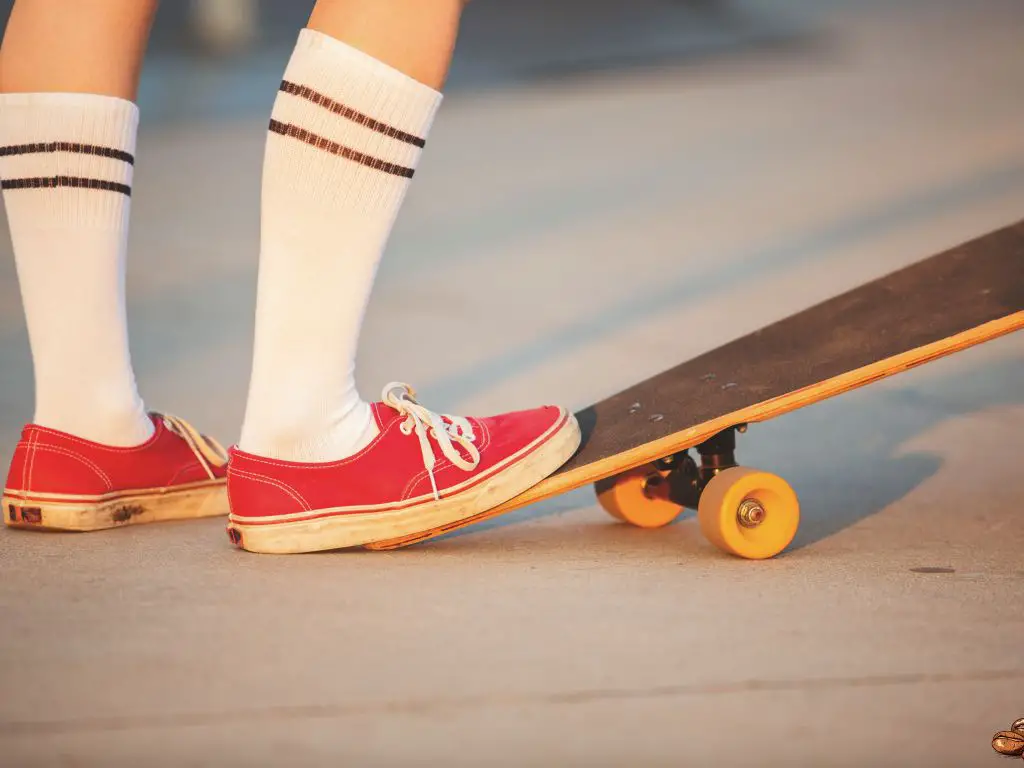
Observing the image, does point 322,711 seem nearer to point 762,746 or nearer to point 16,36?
point 762,746

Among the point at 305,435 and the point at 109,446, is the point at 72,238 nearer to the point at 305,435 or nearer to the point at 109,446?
the point at 109,446

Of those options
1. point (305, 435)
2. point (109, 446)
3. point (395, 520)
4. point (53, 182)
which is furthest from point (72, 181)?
point (395, 520)

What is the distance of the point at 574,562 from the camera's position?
55.2 inches

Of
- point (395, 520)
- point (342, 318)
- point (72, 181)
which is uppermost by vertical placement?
point (72, 181)

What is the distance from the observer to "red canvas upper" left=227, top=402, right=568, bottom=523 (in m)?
1.39

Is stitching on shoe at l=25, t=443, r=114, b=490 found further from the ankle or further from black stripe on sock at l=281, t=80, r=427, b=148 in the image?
black stripe on sock at l=281, t=80, r=427, b=148

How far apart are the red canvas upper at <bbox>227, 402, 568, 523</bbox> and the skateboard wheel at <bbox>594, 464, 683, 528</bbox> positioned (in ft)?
0.79

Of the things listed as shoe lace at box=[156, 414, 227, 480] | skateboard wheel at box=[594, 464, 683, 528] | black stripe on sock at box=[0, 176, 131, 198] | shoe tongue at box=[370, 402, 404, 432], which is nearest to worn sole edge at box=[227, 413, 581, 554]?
shoe tongue at box=[370, 402, 404, 432]

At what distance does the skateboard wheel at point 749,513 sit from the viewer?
1414 millimetres

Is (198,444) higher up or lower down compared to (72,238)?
lower down

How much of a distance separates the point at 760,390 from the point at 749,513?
0.16m

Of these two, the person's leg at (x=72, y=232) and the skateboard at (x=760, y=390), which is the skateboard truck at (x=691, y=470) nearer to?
the skateboard at (x=760, y=390)

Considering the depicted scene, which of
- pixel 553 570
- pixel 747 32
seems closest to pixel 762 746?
pixel 553 570

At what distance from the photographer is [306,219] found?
1316 mm
